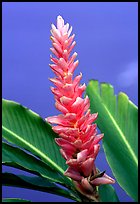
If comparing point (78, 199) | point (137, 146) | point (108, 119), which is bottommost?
point (78, 199)

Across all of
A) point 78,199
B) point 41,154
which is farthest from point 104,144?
point 78,199

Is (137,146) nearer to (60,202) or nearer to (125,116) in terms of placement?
(125,116)

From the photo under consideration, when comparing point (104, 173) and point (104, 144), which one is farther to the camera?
point (104, 144)

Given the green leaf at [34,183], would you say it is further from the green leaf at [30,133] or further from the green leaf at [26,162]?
the green leaf at [30,133]

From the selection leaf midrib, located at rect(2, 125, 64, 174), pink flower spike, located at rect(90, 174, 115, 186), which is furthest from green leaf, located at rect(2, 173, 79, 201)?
pink flower spike, located at rect(90, 174, 115, 186)

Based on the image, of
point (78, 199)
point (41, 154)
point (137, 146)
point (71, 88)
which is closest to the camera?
point (71, 88)

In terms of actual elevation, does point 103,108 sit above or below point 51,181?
above
